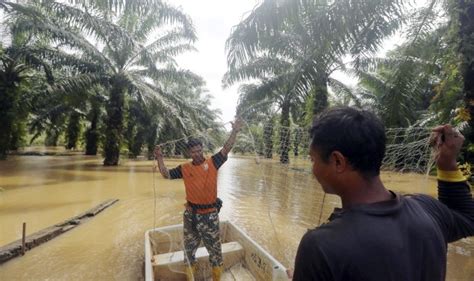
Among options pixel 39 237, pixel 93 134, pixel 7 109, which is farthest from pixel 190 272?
pixel 93 134

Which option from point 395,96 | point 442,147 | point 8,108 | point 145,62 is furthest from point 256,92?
point 442,147

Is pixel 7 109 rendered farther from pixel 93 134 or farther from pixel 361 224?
pixel 361 224

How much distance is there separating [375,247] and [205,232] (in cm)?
337

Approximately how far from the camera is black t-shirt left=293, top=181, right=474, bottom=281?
988 millimetres

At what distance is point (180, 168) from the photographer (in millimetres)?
4398

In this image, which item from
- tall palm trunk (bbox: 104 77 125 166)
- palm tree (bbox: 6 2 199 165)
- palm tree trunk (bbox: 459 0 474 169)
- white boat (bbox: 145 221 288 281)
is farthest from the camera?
tall palm trunk (bbox: 104 77 125 166)

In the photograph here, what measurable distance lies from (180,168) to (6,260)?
3084 millimetres

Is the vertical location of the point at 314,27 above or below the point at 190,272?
above

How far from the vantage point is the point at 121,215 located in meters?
8.80

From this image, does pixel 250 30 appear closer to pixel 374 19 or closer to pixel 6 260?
pixel 374 19

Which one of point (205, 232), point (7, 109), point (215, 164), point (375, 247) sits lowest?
point (205, 232)

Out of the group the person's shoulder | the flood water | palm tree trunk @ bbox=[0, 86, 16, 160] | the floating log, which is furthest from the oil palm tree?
palm tree trunk @ bbox=[0, 86, 16, 160]

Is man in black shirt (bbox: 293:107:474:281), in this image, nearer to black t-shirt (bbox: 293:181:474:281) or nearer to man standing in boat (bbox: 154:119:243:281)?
black t-shirt (bbox: 293:181:474:281)

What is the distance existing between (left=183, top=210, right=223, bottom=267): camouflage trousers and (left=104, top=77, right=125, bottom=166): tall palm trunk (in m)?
14.4
